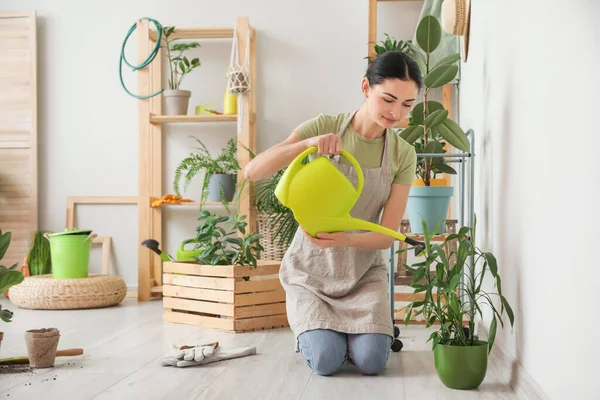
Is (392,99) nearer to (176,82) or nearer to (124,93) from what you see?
(176,82)

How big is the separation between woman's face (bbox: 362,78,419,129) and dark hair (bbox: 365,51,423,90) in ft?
0.05

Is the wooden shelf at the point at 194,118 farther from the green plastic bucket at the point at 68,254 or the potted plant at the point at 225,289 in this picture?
the potted plant at the point at 225,289

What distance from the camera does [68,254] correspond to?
4090mm

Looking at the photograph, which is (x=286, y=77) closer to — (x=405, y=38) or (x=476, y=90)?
(x=405, y=38)

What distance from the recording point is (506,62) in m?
2.33

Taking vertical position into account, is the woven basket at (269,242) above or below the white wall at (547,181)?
below

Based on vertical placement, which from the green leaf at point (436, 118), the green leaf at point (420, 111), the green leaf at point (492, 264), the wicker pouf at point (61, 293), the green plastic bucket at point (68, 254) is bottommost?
the wicker pouf at point (61, 293)

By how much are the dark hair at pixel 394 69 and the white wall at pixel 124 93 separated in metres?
2.15

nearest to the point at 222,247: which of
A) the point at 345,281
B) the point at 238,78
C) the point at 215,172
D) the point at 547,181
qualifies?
the point at 215,172

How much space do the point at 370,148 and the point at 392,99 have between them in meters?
0.32

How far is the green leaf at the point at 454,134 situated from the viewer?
2.81 m

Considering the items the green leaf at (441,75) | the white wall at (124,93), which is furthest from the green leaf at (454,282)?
the white wall at (124,93)

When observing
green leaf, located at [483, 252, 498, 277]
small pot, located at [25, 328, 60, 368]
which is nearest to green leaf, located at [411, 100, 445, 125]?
green leaf, located at [483, 252, 498, 277]

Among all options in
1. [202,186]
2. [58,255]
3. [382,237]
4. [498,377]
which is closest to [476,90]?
[382,237]
